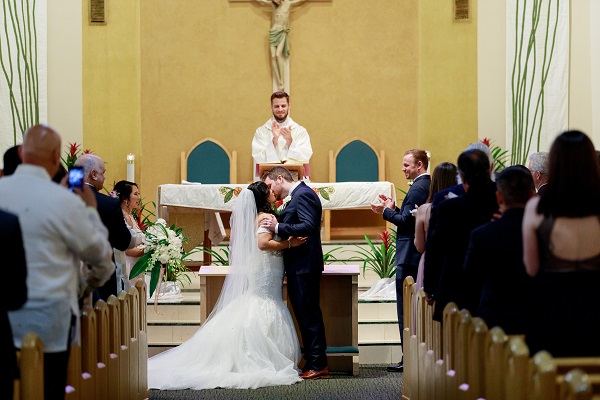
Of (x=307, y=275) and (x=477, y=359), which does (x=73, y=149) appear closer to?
(x=307, y=275)

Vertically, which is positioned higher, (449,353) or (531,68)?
(531,68)

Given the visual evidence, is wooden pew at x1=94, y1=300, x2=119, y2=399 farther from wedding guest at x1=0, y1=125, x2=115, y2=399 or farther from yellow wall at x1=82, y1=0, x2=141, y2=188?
yellow wall at x1=82, y1=0, x2=141, y2=188

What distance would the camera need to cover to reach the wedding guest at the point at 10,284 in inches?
127

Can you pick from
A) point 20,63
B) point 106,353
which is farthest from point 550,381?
point 20,63

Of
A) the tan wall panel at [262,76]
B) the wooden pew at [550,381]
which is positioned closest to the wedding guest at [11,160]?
the wooden pew at [550,381]

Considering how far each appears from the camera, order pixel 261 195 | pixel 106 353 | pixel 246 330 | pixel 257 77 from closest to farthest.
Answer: pixel 106 353, pixel 246 330, pixel 261 195, pixel 257 77

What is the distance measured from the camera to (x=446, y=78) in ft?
37.2

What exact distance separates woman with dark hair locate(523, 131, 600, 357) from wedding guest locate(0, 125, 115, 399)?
5.40 feet

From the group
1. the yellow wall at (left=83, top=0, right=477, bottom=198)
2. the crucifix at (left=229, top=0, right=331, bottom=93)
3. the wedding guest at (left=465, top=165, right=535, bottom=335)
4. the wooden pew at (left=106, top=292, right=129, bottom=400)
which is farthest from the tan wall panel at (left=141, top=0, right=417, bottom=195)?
the wedding guest at (left=465, top=165, right=535, bottom=335)

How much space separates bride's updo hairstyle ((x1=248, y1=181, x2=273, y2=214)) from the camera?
714cm

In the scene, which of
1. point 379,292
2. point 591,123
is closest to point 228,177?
point 379,292

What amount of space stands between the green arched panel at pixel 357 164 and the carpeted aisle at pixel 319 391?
15.2ft

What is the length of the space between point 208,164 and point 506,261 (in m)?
7.82

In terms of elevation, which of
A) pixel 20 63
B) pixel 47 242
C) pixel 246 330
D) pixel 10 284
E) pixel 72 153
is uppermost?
pixel 20 63
